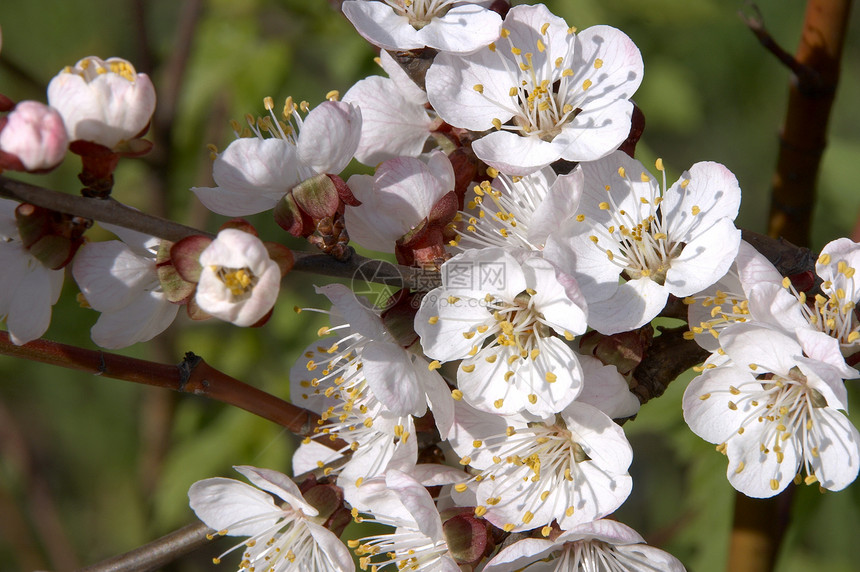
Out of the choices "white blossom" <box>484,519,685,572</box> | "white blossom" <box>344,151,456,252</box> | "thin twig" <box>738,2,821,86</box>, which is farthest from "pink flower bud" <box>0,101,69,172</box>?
"thin twig" <box>738,2,821,86</box>

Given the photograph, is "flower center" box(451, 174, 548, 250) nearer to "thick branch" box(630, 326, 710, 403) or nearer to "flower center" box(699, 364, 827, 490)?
"thick branch" box(630, 326, 710, 403)

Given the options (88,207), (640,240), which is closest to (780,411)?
(640,240)

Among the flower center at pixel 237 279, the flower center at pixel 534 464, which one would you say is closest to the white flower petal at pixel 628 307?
the flower center at pixel 534 464

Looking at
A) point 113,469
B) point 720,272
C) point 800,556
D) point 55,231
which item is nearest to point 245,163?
point 55,231

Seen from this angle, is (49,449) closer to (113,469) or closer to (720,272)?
(113,469)

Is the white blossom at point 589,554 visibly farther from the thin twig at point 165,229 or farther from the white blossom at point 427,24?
the white blossom at point 427,24

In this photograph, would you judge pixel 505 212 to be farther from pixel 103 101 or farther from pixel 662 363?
pixel 103 101
